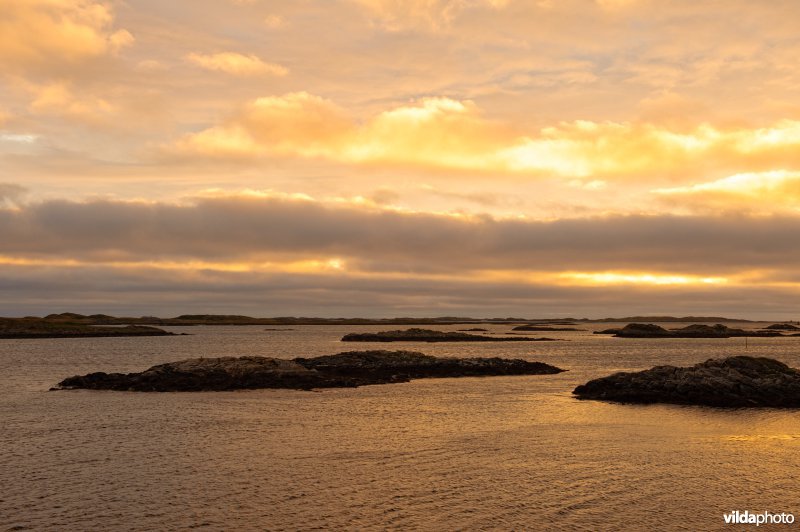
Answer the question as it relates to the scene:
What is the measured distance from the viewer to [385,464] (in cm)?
2547

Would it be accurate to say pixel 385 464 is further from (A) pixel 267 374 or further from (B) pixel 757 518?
(A) pixel 267 374

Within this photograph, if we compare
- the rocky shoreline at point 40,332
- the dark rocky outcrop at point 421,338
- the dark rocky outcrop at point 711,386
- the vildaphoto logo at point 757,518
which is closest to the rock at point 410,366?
the dark rocky outcrop at point 711,386

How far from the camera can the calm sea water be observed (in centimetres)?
1908

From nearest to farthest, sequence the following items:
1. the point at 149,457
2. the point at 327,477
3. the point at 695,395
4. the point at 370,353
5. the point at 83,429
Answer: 1. the point at 327,477
2. the point at 149,457
3. the point at 83,429
4. the point at 695,395
5. the point at 370,353

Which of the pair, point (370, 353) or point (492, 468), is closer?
point (492, 468)

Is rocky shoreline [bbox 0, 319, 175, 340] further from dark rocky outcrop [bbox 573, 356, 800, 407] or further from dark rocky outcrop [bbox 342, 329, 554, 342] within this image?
dark rocky outcrop [bbox 573, 356, 800, 407]

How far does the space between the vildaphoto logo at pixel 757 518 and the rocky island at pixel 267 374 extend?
37.1m

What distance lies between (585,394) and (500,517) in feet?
100

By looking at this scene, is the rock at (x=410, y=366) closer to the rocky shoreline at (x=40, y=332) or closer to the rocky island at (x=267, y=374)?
the rocky island at (x=267, y=374)

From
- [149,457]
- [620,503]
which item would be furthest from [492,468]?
[149,457]

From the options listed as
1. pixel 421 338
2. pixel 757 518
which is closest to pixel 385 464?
pixel 757 518

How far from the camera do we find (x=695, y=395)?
4453 cm

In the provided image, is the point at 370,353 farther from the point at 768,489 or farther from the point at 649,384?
the point at 768,489

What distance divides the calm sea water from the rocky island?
6738 mm
